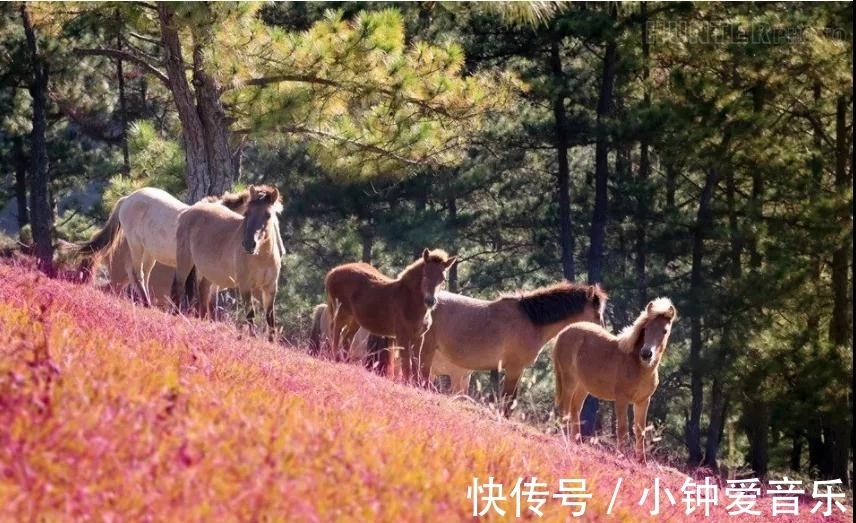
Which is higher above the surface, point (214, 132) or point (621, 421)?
point (214, 132)

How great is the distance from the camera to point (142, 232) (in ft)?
58.9

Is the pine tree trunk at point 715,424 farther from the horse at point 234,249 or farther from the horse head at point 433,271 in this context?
the horse at point 234,249

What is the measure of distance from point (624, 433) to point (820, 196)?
35.3 feet

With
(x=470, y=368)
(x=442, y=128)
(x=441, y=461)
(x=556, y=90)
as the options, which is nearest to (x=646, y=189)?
(x=556, y=90)

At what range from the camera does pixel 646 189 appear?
96.1 ft

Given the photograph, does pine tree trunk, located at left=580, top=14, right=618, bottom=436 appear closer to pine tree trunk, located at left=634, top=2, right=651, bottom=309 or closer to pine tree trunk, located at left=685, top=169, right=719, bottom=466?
pine tree trunk, located at left=634, top=2, right=651, bottom=309

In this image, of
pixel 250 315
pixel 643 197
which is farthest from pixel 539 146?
pixel 250 315

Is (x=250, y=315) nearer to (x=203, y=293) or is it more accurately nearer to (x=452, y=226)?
(x=203, y=293)

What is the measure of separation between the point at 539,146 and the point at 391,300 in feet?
50.5

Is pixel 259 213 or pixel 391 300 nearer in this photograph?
pixel 259 213

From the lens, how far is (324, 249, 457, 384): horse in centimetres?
1546

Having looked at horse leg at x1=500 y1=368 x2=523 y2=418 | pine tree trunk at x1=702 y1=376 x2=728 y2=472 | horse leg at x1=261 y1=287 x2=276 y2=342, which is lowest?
pine tree trunk at x1=702 y1=376 x2=728 y2=472

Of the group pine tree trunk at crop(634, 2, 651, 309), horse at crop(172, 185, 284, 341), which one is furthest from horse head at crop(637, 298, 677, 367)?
pine tree trunk at crop(634, 2, 651, 309)

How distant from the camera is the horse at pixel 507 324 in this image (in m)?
16.4
